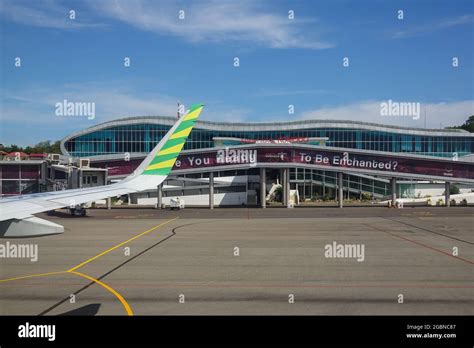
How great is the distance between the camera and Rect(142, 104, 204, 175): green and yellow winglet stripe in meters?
11.6

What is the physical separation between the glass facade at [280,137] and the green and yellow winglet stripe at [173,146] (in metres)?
87.6

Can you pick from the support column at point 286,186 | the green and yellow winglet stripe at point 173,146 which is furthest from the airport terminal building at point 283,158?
the green and yellow winglet stripe at point 173,146

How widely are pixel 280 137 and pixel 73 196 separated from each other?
304 feet

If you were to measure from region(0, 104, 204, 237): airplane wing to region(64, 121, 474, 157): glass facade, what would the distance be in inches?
3453

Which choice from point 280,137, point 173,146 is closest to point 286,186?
point 280,137

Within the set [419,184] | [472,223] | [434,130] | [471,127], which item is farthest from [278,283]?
[471,127]

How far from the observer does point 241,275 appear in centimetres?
1686

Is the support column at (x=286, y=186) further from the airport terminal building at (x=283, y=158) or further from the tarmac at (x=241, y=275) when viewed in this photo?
the tarmac at (x=241, y=275)

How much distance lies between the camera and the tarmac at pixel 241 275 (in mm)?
12766

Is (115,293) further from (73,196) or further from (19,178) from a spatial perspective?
(19,178)
